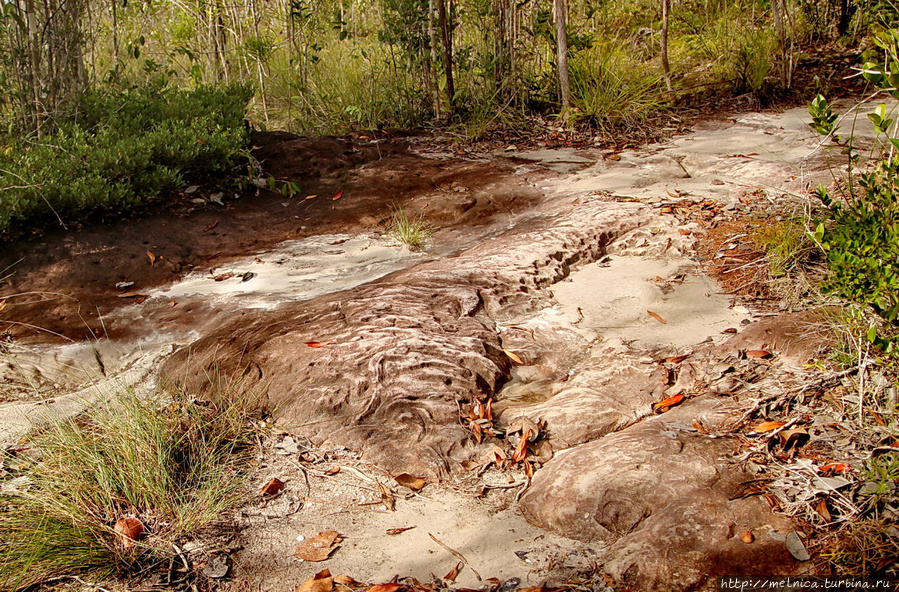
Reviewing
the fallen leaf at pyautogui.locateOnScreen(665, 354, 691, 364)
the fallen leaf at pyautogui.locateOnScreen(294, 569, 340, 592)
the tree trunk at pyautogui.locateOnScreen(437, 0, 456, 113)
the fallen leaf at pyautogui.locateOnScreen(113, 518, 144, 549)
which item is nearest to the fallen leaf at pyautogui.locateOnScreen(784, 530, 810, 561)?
the fallen leaf at pyautogui.locateOnScreen(665, 354, 691, 364)

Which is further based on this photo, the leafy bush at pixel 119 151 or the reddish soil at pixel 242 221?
the leafy bush at pixel 119 151

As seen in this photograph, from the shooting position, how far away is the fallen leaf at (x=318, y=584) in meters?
2.13

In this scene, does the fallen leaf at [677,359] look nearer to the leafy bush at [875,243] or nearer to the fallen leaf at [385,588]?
the leafy bush at [875,243]

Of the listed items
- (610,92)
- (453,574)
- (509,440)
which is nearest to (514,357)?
(509,440)

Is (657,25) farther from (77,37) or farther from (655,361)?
(655,361)

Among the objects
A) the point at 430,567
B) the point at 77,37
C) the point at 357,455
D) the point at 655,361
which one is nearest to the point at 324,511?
the point at 357,455

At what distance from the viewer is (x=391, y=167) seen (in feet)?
20.9

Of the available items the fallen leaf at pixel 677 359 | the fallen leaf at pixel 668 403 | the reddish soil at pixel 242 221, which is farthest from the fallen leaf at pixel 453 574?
the reddish soil at pixel 242 221

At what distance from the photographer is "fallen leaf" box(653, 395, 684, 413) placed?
2811 mm

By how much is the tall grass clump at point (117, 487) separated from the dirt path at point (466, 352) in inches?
8.5

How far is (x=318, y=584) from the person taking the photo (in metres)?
2.14

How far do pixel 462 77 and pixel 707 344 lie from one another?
5.42 m

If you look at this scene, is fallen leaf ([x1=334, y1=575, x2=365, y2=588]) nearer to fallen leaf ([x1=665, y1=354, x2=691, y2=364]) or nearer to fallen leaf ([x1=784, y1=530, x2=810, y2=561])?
fallen leaf ([x1=784, y1=530, x2=810, y2=561])

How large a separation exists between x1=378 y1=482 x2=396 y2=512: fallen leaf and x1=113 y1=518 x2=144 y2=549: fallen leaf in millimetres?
874
